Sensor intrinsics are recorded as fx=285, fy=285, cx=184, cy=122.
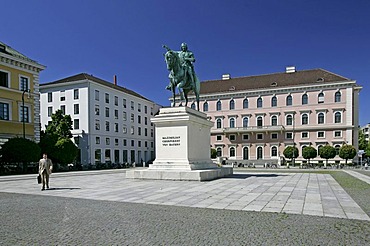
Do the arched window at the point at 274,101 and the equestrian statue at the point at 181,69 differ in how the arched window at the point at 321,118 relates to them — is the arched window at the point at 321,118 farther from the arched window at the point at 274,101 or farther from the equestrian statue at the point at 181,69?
the equestrian statue at the point at 181,69

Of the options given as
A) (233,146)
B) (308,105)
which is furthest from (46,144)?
(308,105)

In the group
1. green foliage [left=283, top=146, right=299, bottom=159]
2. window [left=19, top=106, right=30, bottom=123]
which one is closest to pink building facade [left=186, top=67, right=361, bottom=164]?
green foliage [left=283, top=146, right=299, bottom=159]

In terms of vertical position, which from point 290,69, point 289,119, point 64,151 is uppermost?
point 290,69

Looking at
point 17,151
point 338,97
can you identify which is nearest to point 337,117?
point 338,97

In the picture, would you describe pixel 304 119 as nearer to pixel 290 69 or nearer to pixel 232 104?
pixel 290 69

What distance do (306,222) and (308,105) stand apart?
65.4 metres

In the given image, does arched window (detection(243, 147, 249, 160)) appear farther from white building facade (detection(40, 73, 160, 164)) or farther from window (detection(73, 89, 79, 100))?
window (detection(73, 89, 79, 100))

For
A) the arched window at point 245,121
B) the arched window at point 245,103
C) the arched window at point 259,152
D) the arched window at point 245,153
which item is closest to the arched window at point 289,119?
the arched window at point 259,152

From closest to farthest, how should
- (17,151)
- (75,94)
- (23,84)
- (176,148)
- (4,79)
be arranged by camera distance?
(176,148) → (17,151) → (4,79) → (23,84) → (75,94)

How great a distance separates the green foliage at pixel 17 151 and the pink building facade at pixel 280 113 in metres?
47.4

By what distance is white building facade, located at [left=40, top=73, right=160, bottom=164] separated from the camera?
55.4m

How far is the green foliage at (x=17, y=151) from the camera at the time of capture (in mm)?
31672

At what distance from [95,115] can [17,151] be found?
85.0ft

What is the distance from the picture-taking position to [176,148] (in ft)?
58.2
